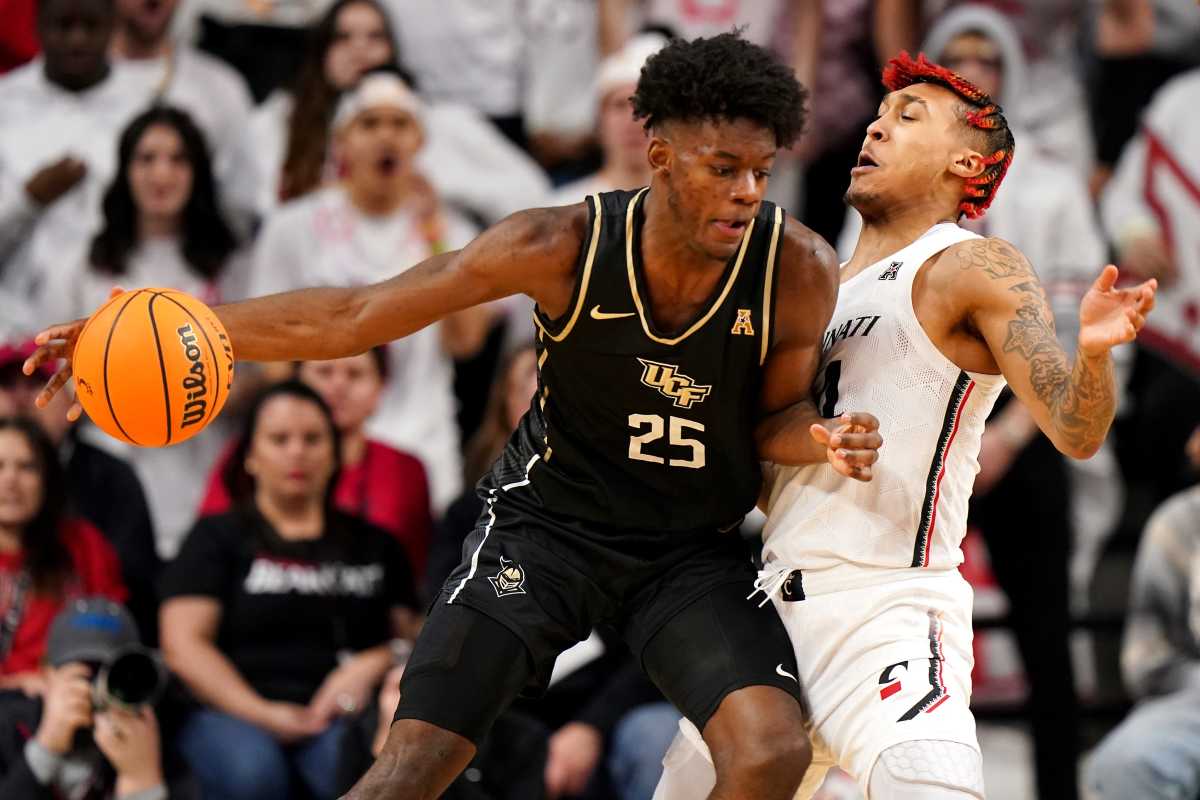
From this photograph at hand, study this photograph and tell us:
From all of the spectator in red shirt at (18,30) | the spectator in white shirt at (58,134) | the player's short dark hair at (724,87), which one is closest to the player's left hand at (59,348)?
the player's short dark hair at (724,87)

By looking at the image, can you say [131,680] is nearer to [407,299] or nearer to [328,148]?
[407,299]

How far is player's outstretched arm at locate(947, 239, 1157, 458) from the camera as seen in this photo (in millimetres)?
3855

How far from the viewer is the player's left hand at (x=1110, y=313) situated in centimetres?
380

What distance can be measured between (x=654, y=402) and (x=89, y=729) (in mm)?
2774

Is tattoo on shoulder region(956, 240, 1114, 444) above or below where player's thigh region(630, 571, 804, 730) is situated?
above

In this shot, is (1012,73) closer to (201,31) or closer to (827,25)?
(827,25)

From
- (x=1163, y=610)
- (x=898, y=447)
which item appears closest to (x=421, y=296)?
(x=898, y=447)

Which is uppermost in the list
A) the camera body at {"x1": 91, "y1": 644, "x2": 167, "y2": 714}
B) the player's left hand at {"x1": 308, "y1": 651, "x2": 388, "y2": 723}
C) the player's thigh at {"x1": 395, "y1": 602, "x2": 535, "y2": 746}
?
the player's thigh at {"x1": 395, "y1": 602, "x2": 535, "y2": 746}

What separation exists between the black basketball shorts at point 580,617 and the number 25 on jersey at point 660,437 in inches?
7.8

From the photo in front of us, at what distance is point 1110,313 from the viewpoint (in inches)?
152

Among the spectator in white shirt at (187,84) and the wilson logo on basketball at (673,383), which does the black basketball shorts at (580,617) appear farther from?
the spectator in white shirt at (187,84)

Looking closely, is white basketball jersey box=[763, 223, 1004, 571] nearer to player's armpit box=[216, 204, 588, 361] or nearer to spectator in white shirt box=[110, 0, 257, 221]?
player's armpit box=[216, 204, 588, 361]

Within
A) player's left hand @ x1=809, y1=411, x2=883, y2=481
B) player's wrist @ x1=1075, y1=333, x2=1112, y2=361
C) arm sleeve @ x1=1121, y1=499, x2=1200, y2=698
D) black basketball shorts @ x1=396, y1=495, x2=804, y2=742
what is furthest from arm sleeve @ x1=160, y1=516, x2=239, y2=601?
player's wrist @ x1=1075, y1=333, x2=1112, y2=361

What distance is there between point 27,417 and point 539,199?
2.62 m
